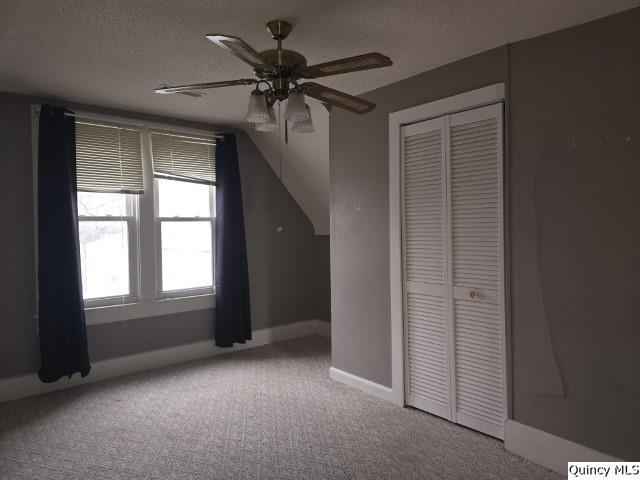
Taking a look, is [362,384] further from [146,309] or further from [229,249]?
[146,309]

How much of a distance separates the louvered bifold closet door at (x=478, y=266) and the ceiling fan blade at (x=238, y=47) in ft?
4.89

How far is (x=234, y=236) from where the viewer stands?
4.49m

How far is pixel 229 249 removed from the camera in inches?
176

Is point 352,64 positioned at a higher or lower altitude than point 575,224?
higher

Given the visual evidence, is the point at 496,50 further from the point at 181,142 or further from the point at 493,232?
the point at 181,142

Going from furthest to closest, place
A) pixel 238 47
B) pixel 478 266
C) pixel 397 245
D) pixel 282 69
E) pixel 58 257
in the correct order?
1. pixel 58 257
2. pixel 397 245
3. pixel 478 266
4. pixel 282 69
5. pixel 238 47

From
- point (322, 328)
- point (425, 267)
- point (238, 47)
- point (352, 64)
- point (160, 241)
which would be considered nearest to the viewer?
point (238, 47)

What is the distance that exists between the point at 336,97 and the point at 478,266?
1395 mm

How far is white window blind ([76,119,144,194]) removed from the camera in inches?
145

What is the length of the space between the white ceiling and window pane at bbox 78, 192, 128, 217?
0.86 meters

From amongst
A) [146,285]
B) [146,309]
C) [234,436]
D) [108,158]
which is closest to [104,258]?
[146,285]

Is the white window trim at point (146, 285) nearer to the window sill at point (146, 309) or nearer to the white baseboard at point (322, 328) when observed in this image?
the window sill at point (146, 309)

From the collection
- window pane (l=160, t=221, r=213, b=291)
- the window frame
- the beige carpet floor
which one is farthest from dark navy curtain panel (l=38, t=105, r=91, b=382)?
window pane (l=160, t=221, r=213, b=291)

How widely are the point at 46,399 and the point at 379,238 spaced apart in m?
2.85
